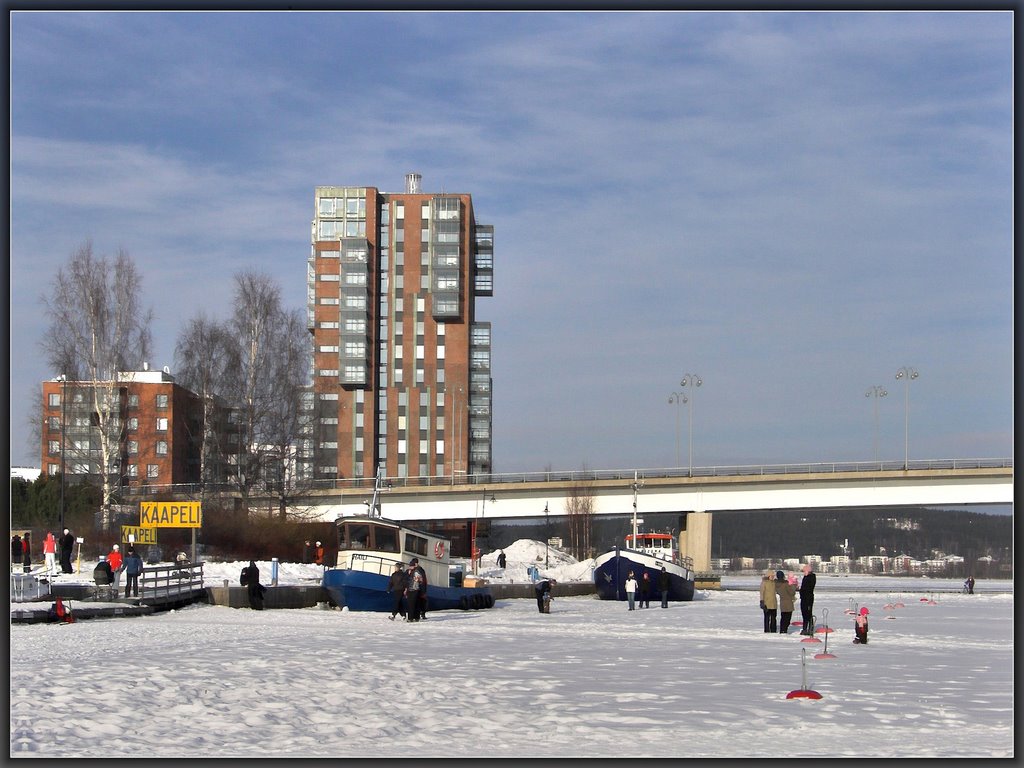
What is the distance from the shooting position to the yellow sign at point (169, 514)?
141ft

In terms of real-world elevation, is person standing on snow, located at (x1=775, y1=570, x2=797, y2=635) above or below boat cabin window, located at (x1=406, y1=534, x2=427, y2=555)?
below

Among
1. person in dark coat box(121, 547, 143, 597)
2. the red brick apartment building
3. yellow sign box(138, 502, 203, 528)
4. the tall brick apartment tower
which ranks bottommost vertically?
person in dark coat box(121, 547, 143, 597)

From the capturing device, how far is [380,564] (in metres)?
41.1

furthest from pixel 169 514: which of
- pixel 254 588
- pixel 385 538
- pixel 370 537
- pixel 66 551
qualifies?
pixel 254 588

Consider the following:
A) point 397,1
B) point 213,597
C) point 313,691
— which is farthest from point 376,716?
point 213,597

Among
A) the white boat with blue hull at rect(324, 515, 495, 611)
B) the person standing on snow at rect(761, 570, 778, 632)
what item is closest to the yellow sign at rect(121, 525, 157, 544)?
the white boat with blue hull at rect(324, 515, 495, 611)

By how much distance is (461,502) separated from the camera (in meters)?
91.4

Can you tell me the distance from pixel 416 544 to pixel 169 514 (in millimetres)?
8137

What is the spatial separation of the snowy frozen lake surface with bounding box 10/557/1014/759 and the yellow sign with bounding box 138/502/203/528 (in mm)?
14258

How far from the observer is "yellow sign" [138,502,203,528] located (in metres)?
42.9

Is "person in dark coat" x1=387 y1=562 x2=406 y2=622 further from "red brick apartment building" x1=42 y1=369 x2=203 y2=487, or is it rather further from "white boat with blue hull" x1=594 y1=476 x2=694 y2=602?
"red brick apartment building" x1=42 y1=369 x2=203 y2=487

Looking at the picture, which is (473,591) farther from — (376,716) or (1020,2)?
(1020,2)

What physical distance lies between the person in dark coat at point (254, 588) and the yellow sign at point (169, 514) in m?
6.07

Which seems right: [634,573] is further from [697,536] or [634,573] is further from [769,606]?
[697,536]
